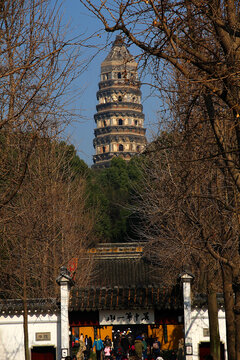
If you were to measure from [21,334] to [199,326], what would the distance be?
16.0 ft

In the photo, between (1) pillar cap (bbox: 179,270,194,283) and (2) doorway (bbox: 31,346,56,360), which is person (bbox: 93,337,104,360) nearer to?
(2) doorway (bbox: 31,346,56,360)

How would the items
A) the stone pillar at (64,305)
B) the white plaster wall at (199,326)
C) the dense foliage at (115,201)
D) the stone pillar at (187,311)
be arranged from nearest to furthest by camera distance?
the stone pillar at (187,311) < the stone pillar at (64,305) < the white plaster wall at (199,326) < the dense foliage at (115,201)

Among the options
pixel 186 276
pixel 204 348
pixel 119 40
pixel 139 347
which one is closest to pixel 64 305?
pixel 139 347

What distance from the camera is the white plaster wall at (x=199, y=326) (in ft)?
56.9

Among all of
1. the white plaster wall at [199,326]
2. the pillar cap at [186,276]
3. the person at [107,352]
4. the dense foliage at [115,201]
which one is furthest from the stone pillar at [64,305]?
the dense foliage at [115,201]

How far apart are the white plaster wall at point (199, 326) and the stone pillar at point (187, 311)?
22 centimetres

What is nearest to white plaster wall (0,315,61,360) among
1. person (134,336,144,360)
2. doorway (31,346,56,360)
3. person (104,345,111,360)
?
doorway (31,346,56,360)

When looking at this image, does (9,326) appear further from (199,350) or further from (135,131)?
(135,131)

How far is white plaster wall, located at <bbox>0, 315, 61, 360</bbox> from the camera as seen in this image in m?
17.6

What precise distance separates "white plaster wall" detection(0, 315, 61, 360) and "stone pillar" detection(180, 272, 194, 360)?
3.42 m

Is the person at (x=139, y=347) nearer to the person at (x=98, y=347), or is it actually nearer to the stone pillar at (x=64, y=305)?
the person at (x=98, y=347)

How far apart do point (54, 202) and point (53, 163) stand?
4.33 ft

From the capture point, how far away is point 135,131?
69500mm

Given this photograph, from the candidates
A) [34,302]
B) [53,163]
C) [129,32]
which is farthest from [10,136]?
[53,163]
